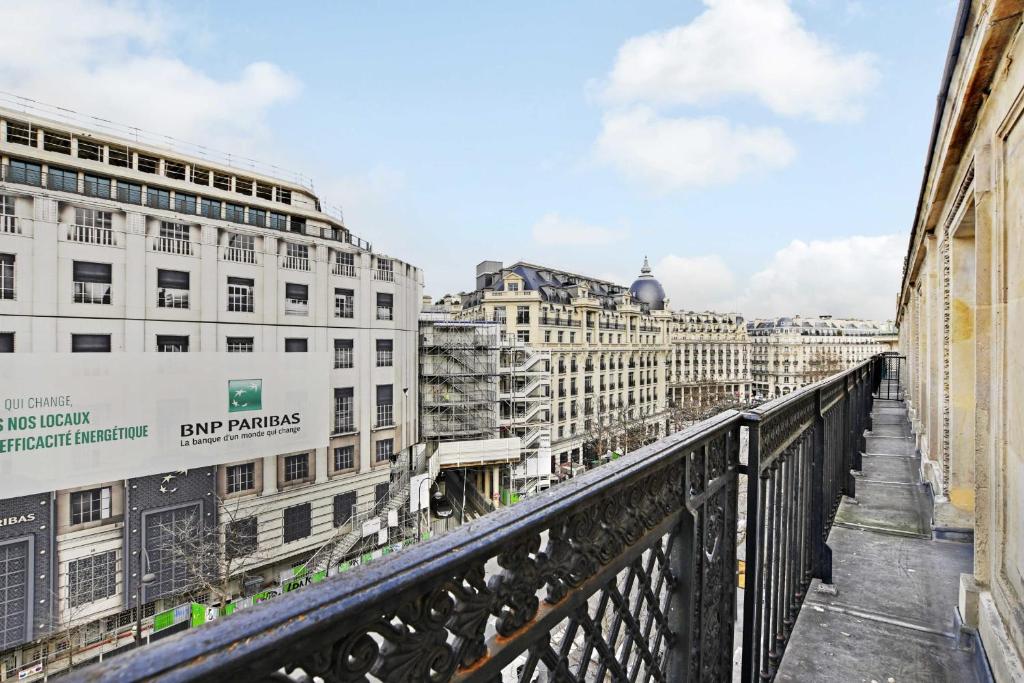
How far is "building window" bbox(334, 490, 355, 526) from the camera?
17375mm

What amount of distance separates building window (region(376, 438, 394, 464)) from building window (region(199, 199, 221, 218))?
1242 cm

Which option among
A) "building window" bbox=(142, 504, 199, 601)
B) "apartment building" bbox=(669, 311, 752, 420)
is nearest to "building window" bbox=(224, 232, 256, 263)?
"building window" bbox=(142, 504, 199, 601)

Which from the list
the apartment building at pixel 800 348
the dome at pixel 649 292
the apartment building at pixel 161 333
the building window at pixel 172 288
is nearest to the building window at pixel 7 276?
the apartment building at pixel 161 333

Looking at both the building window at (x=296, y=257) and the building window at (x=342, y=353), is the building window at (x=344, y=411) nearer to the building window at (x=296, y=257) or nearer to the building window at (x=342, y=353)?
the building window at (x=342, y=353)

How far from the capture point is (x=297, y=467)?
16.7 metres

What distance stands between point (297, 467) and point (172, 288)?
6834mm

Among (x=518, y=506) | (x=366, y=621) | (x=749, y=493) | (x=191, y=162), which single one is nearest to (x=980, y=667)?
(x=749, y=493)

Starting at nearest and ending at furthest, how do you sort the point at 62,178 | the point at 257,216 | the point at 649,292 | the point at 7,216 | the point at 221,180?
the point at 7,216 < the point at 62,178 < the point at 221,180 < the point at 257,216 < the point at 649,292

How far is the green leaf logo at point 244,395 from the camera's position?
14.9 meters

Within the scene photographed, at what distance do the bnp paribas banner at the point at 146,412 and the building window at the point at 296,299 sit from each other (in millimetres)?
1596

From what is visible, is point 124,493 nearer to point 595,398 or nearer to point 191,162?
point 191,162

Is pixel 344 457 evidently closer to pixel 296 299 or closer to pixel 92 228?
pixel 296 299

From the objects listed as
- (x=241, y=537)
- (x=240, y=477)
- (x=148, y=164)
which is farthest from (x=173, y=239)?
(x=148, y=164)

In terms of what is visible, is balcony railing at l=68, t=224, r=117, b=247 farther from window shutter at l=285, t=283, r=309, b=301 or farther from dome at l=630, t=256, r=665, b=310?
dome at l=630, t=256, r=665, b=310
